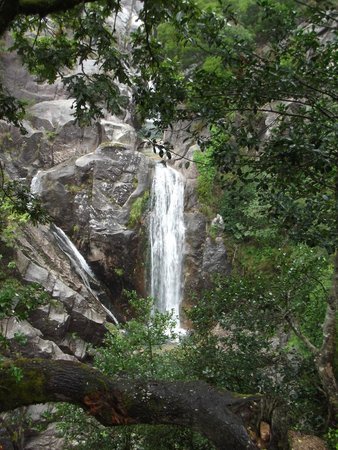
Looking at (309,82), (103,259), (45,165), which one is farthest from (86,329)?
(309,82)

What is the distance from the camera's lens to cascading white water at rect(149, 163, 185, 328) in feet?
59.3

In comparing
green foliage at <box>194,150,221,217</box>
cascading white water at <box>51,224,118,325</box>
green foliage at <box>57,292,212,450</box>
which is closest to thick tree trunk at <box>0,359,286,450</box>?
green foliage at <box>57,292,212,450</box>

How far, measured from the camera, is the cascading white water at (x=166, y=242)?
712 inches

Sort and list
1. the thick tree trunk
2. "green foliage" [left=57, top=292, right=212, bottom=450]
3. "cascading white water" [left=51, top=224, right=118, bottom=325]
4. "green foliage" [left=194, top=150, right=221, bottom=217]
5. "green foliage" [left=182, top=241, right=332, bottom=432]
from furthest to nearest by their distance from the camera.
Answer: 1. "green foliage" [left=194, top=150, right=221, bottom=217]
2. "cascading white water" [left=51, top=224, right=118, bottom=325]
3. "green foliage" [left=182, top=241, right=332, bottom=432]
4. "green foliage" [left=57, top=292, right=212, bottom=450]
5. the thick tree trunk

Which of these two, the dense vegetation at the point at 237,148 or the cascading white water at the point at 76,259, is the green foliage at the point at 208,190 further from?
the dense vegetation at the point at 237,148

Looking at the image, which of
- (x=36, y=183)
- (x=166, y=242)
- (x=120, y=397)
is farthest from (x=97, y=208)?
(x=120, y=397)

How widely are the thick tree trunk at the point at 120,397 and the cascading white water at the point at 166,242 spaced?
1333 centimetres

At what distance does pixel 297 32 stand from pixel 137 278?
47.8ft

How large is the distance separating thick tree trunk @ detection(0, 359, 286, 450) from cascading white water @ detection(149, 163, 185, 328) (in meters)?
13.3

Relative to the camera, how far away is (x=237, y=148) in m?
4.61

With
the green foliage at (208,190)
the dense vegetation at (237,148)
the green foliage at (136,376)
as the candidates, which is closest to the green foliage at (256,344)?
the dense vegetation at (237,148)

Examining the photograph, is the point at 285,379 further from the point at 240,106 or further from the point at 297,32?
the point at 297,32

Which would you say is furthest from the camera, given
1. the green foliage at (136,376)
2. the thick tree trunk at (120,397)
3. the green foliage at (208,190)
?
the green foliage at (208,190)

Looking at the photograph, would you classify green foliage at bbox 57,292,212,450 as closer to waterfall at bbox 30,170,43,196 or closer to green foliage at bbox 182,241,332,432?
green foliage at bbox 182,241,332,432
